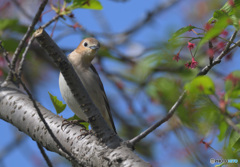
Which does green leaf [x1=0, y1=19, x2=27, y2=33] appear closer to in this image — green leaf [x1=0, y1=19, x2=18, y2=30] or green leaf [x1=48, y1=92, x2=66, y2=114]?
green leaf [x1=0, y1=19, x2=18, y2=30]

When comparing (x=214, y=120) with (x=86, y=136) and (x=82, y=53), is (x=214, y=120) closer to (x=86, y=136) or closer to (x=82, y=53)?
(x=86, y=136)

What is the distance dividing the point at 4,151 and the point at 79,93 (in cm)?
393

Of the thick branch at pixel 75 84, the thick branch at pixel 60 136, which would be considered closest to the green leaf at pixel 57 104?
the thick branch at pixel 60 136

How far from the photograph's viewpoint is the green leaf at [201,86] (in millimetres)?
1694

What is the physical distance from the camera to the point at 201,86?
5.64ft

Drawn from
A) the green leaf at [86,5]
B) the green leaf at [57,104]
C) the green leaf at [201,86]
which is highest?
the green leaf at [86,5]

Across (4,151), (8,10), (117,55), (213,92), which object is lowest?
(4,151)

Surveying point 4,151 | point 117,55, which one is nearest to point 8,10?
point 117,55

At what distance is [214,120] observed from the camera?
1885 millimetres

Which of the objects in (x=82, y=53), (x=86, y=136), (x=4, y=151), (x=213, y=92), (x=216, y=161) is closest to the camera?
(x=213, y=92)

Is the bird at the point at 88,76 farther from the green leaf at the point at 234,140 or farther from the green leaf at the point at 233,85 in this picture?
the green leaf at the point at 233,85

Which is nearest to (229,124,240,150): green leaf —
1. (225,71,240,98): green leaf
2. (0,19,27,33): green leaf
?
(225,71,240,98): green leaf

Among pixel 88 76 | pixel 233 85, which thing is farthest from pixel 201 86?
pixel 88 76

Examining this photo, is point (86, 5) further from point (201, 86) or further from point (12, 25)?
point (201, 86)
